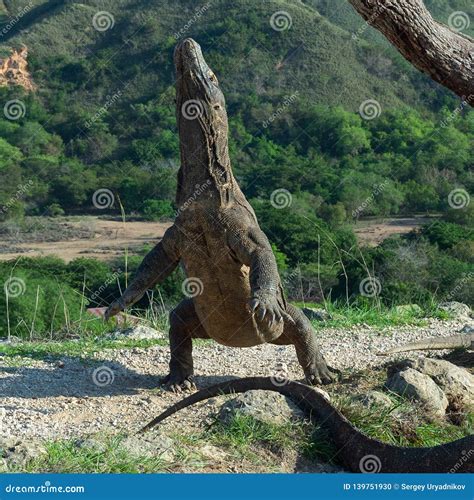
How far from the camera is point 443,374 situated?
6.57 metres

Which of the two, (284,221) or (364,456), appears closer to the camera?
(364,456)

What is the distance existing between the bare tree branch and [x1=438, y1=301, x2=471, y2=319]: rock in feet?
13.1

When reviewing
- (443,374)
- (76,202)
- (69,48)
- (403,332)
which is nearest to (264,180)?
(76,202)

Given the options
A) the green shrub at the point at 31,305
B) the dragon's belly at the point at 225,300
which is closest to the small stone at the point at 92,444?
the dragon's belly at the point at 225,300

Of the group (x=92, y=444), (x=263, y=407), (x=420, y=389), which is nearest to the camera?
(x=92, y=444)

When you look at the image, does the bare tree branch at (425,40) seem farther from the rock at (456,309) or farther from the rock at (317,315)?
the rock at (456,309)

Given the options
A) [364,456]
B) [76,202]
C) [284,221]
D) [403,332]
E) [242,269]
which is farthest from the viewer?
[76,202]

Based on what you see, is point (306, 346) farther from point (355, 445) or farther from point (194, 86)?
point (194, 86)

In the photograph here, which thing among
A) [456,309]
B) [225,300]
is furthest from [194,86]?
[456,309]

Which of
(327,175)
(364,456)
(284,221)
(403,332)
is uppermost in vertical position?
(364,456)

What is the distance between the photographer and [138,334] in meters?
8.84

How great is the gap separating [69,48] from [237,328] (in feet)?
154

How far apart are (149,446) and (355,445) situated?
42.7 inches

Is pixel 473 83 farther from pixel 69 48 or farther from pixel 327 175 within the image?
pixel 69 48
